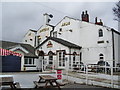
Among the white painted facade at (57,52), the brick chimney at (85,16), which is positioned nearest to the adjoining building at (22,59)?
the white painted facade at (57,52)

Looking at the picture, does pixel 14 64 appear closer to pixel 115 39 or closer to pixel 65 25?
pixel 65 25

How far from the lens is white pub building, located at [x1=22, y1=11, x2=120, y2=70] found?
17375 mm

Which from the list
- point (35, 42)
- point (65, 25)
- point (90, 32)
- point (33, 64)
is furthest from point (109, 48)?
point (35, 42)

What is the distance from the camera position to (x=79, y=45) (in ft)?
65.4

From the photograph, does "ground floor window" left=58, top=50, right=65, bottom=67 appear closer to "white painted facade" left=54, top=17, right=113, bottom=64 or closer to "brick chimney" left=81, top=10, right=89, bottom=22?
"white painted facade" left=54, top=17, right=113, bottom=64

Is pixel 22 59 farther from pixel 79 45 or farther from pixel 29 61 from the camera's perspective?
pixel 79 45

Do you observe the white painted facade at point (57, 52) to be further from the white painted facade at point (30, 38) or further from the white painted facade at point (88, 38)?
the white painted facade at point (30, 38)

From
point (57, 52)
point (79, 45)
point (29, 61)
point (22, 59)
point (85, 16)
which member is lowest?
point (29, 61)

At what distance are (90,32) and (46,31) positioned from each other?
7838 mm

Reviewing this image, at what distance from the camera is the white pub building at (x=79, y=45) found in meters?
17.4

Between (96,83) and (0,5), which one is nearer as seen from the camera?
(96,83)

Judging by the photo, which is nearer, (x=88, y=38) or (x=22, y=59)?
(x=88, y=38)

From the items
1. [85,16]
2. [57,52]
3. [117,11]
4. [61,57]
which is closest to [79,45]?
[61,57]

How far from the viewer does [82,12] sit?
69.9 feet
